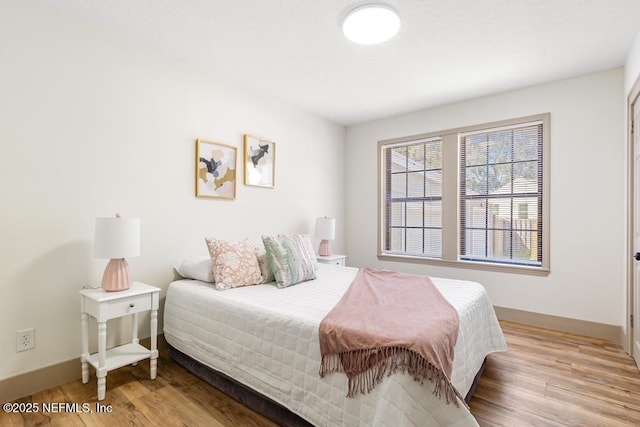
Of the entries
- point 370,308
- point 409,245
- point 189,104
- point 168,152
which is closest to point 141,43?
point 189,104

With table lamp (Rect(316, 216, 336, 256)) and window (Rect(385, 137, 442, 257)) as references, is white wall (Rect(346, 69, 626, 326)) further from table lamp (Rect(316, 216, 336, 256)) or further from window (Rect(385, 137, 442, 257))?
table lamp (Rect(316, 216, 336, 256))

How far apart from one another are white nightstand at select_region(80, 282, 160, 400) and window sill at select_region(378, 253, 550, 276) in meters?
2.95

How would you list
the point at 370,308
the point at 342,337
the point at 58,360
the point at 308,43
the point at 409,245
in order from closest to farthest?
the point at 342,337 < the point at 370,308 < the point at 58,360 < the point at 308,43 < the point at 409,245

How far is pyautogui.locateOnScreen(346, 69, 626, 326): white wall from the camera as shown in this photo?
2.85m

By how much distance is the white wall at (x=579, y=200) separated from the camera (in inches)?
112

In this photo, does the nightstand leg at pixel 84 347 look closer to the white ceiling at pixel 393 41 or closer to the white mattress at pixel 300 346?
the white mattress at pixel 300 346

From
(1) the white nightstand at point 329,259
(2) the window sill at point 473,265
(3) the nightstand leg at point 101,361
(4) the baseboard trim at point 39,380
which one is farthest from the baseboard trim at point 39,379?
(2) the window sill at point 473,265

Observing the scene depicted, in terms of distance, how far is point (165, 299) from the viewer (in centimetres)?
257

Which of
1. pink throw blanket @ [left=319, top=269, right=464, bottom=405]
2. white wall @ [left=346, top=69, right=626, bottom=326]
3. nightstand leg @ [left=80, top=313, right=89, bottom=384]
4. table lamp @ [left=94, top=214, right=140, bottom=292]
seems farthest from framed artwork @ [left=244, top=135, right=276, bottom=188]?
white wall @ [left=346, top=69, right=626, bottom=326]

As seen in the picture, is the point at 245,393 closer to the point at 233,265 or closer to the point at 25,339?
the point at 233,265

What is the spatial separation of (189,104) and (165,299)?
5.51ft

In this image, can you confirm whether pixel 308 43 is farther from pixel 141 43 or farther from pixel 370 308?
pixel 370 308

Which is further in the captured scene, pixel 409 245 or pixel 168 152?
pixel 409 245

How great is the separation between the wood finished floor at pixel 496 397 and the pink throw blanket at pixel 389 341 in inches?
25.3
